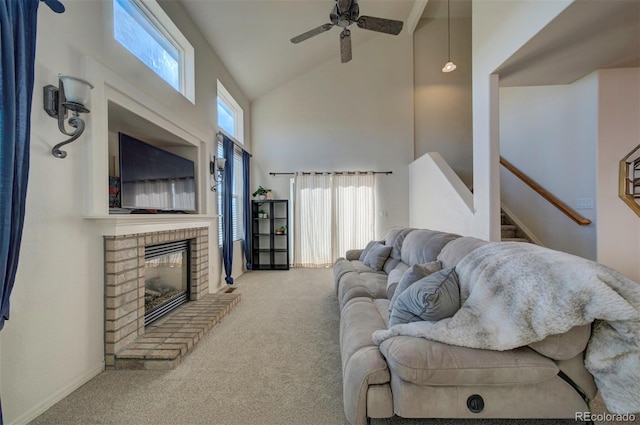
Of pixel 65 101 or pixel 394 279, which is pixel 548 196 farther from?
pixel 65 101

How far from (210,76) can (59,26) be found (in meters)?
2.31

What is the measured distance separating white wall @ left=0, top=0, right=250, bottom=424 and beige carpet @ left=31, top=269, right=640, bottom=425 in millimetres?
185

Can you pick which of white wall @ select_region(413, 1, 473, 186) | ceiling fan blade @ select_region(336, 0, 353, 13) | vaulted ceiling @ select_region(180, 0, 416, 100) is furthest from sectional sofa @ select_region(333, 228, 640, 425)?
white wall @ select_region(413, 1, 473, 186)

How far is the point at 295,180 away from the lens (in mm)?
5758

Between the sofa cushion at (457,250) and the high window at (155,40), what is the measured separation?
3.09m

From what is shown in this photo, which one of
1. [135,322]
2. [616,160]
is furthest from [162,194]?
[616,160]

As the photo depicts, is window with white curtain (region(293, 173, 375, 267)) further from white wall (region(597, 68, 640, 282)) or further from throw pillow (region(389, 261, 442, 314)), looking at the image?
throw pillow (region(389, 261, 442, 314))

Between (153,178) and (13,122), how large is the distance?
1331 millimetres

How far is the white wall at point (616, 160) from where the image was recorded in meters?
3.02

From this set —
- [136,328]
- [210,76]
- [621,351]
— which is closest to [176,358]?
[136,328]

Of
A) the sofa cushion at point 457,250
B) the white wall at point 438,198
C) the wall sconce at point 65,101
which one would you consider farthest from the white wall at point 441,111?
the wall sconce at point 65,101

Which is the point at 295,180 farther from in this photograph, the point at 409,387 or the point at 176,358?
the point at 409,387

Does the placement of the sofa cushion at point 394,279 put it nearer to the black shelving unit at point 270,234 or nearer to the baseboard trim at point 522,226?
the baseboard trim at point 522,226

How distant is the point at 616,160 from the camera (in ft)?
10.2
